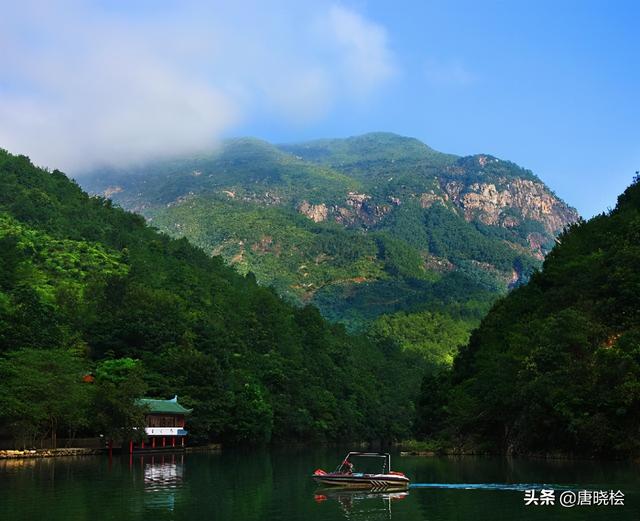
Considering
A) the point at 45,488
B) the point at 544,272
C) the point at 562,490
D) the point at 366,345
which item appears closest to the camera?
the point at 562,490

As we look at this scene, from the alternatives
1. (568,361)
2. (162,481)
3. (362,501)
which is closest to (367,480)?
(362,501)

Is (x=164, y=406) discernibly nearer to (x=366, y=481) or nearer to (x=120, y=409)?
(x=120, y=409)

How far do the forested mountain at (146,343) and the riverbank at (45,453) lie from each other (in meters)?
1.10

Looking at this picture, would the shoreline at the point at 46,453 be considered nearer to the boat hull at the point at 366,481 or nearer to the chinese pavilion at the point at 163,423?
the chinese pavilion at the point at 163,423

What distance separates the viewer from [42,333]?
71.4m

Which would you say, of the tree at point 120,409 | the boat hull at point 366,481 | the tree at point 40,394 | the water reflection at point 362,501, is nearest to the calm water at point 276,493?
the water reflection at point 362,501

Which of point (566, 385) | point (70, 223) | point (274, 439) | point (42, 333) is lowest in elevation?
point (274, 439)

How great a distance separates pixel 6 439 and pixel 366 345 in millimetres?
115770

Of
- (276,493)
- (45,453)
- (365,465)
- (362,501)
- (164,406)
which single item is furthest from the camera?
(164,406)

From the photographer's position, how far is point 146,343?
85.8 m

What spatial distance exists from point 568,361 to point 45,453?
41126mm

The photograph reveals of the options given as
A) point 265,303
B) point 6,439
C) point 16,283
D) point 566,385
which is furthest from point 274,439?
point 566,385

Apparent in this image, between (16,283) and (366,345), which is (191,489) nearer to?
(16,283)

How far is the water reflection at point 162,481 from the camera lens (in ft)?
105
